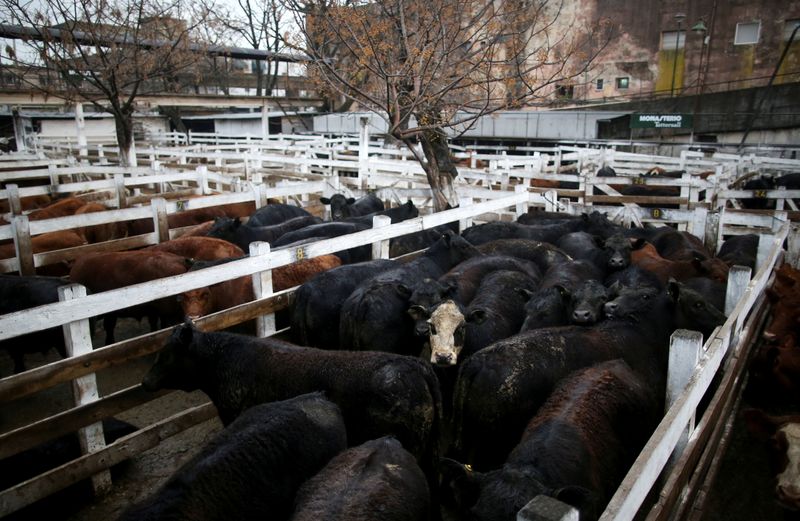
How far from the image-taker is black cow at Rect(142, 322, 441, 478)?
402 centimetres

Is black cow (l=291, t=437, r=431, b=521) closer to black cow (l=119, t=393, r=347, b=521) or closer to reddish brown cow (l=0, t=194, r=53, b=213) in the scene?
black cow (l=119, t=393, r=347, b=521)

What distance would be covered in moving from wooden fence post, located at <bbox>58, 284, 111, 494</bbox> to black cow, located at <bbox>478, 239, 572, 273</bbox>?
5.15 m

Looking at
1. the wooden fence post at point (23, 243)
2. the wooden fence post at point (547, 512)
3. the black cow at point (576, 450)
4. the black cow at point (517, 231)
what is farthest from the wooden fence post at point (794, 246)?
the wooden fence post at point (23, 243)

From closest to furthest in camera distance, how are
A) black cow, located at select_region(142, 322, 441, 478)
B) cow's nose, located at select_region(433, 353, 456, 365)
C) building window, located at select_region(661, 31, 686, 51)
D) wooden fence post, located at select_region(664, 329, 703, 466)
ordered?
wooden fence post, located at select_region(664, 329, 703, 466)
black cow, located at select_region(142, 322, 441, 478)
cow's nose, located at select_region(433, 353, 456, 365)
building window, located at select_region(661, 31, 686, 51)

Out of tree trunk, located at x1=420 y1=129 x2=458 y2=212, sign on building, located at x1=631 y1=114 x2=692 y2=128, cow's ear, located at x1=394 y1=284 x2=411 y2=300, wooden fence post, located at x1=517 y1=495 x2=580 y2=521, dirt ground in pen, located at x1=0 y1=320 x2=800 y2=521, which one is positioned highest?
sign on building, located at x1=631 y1=114 x2=692 y2=128

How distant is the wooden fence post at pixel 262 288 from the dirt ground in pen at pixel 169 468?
0.99 meters

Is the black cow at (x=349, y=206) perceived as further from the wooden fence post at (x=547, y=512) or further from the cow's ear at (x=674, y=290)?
the wooden fence post at (x=547, y=512)

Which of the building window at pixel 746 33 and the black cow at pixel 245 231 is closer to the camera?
the black cow at pixel 245 231

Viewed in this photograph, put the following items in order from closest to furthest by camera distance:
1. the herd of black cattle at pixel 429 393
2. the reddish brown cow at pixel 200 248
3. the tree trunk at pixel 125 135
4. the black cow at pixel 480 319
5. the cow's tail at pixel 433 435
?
the herd of black cattle at pixel 429 393, the cow's tail at pixel 433 435, the black cow at pixel 480 319, the reddish brown cow at pixel 200 248, the tree trunk at pixel 125 135

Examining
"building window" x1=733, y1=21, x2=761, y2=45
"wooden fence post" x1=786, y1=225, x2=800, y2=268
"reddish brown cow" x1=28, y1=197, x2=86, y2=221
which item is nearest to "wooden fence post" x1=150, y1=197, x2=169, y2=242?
"reddish brown cow" x1=28, y1=197, x2=86, y2=221

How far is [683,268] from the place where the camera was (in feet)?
23.9

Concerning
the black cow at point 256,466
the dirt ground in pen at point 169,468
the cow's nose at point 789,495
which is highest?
the black cow at point 256,466

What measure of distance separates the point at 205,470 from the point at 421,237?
6.66m

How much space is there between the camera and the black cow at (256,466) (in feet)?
10.3
